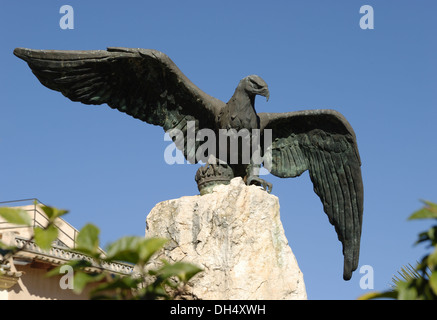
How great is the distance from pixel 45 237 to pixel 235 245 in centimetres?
338

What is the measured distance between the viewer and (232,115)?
23.3 ft

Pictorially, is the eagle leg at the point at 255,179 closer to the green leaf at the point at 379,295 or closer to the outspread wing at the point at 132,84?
the outspread wing at the point at 132,84

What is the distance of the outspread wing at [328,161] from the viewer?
24.3 feet

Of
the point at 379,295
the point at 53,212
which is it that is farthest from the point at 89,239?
the point at 379,295

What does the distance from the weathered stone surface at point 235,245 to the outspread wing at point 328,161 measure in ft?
4.12

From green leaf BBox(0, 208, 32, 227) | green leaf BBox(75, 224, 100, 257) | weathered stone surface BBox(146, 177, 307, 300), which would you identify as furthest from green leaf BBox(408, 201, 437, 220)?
weathered stone surface BBox(146, 177, 307, 300)

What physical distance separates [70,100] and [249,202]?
2.29 meters

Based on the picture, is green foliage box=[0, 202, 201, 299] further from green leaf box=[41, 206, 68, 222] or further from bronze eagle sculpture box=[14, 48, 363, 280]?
bronze eagle sculpture box=[14, 48, 363, 280]

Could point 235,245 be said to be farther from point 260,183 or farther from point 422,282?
point 422,282

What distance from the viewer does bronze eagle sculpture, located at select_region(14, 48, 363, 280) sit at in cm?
Answer: 701

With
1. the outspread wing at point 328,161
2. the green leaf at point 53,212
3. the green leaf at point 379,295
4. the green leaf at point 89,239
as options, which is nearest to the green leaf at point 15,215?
the green leaf at point 53,212
